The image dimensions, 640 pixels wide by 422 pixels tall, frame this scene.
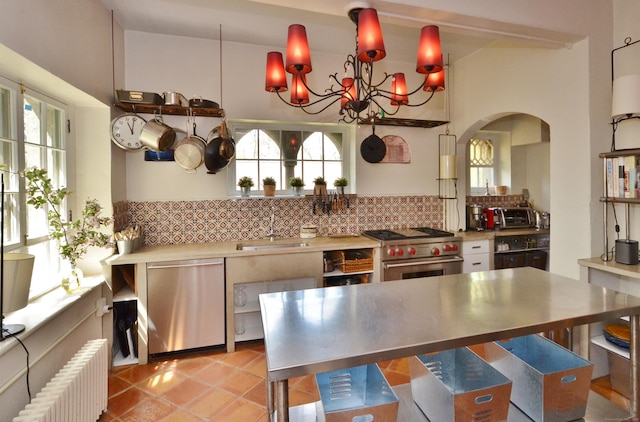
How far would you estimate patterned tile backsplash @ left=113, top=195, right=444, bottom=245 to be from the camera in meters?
3.29

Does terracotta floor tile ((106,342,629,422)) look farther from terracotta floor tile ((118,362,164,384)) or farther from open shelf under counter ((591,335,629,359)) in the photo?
open shelf under counter ((591,335,629,359))

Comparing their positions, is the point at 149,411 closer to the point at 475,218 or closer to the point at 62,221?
the point at 62,221

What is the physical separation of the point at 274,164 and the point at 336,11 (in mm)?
1898

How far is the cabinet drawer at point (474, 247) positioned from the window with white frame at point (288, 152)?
1.55 metres

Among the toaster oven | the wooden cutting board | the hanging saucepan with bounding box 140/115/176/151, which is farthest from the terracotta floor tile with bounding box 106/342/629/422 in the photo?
the wooden cutting board

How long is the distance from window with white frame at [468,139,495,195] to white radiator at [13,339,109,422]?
459cm

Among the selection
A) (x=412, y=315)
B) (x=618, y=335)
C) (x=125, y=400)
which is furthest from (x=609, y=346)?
(x=125, y=400)

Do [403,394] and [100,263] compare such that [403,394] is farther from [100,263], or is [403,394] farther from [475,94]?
[475,94]

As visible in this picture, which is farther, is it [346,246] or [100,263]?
[346,246]

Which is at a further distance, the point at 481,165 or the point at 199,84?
the point at 481,165

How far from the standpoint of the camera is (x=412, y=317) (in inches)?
54.4

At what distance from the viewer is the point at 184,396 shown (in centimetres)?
236

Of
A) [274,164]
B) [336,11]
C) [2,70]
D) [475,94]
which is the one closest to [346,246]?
[274,164]

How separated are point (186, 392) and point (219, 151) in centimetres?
192
